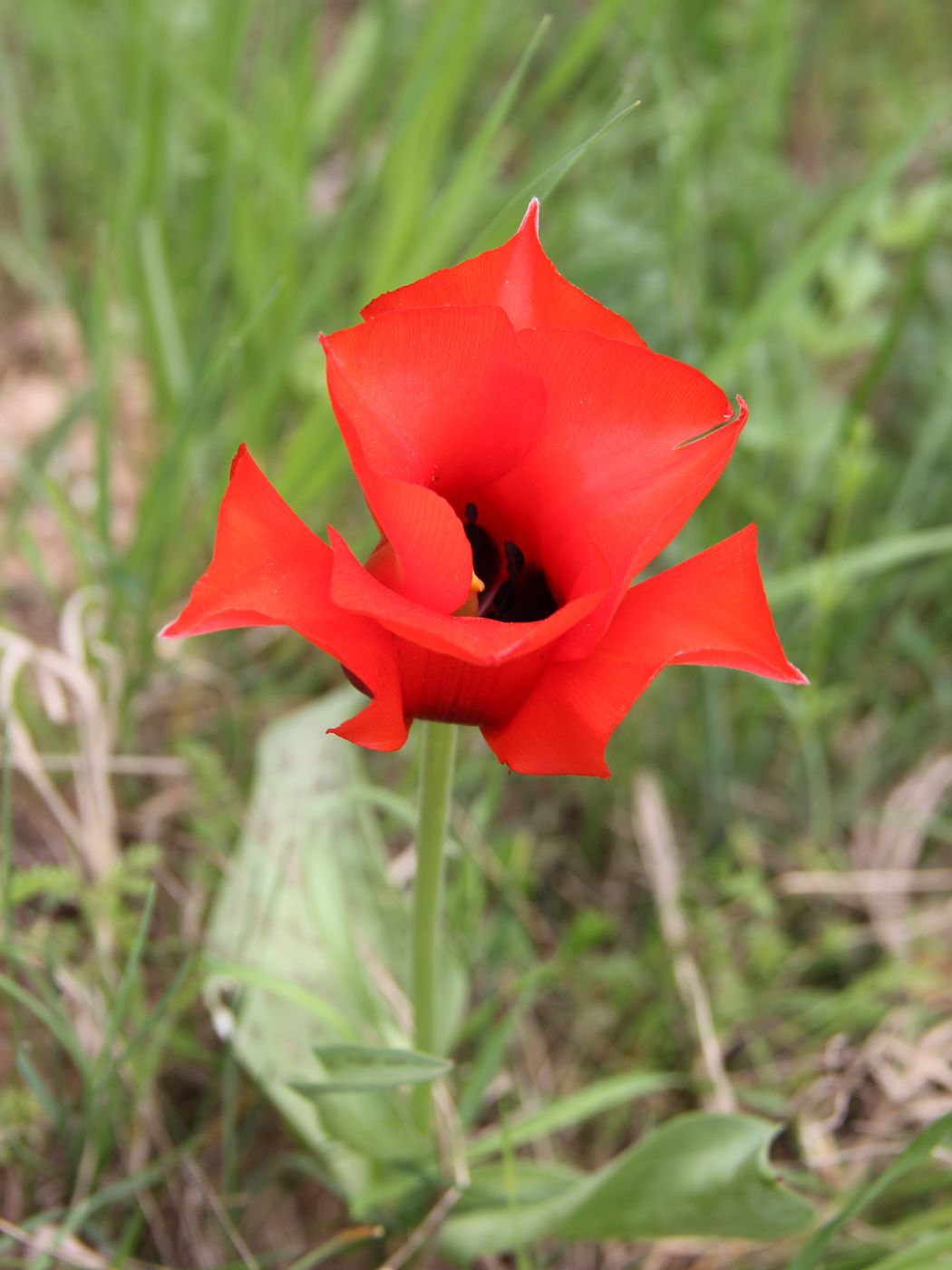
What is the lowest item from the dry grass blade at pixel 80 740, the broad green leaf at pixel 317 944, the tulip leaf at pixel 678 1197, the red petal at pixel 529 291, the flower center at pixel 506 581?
the tulip leaf at pixel 678 1197

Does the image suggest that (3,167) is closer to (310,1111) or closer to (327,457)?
(327,457)

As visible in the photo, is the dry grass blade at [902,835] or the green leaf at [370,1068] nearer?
the green leaf at [370,1068]

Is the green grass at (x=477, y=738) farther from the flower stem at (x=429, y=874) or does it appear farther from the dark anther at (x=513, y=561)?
the dark anther at (x=513, y=561)

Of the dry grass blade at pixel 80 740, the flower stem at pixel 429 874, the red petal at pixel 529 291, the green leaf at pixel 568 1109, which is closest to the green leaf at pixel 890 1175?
the green leaf at pixel 568 1109

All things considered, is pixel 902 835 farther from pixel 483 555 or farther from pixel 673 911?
pixel 483 555

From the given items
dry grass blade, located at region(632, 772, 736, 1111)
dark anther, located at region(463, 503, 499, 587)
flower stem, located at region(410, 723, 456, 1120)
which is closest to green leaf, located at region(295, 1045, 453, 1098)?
flower stem, located at region(410, 723, 456, 1120)

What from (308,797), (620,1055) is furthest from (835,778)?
(308,797)

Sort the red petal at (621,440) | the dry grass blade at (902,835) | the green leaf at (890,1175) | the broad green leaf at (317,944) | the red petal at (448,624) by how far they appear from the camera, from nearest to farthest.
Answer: the red petal at (448,624) < the red petal at (621,440) < the green leaf at (890,1175) < the broad green leaf at (317,944) < the dry grass blade at (902,835)
